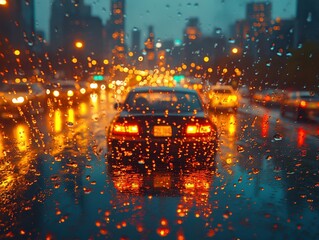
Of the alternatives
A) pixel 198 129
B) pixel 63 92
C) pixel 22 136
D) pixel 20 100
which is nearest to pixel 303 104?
pixel 20 100

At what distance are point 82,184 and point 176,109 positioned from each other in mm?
2145

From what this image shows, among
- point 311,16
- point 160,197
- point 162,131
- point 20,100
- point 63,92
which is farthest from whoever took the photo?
point 311,16

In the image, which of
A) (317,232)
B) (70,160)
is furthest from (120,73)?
(317,232)

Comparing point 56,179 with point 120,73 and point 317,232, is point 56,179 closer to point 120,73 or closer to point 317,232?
point 317,232

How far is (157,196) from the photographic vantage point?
6.48 m

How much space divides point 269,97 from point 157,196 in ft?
79.7

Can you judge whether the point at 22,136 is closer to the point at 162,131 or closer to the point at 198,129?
the point at 162,131

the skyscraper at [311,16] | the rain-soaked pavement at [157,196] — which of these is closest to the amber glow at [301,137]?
the rain-soaked pavement at [157,196]

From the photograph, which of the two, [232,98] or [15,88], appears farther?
[232,98]

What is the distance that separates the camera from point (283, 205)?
611 cm

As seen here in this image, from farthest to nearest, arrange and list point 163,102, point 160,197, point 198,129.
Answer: point 163,102 < point 198,129 < point 160,197

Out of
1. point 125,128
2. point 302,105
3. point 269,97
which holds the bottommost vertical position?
point 269,97

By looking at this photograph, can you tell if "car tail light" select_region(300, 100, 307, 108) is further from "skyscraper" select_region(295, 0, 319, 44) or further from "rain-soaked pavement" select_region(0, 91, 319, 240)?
"skyscraper" select_region(295, 0, 319, 44)

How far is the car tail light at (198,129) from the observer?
825 centimetres
